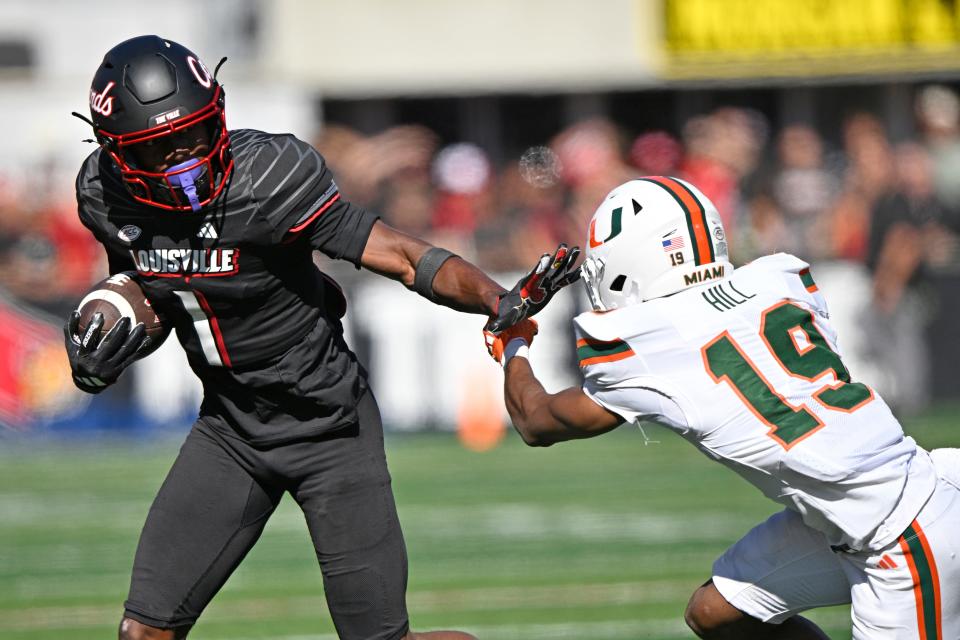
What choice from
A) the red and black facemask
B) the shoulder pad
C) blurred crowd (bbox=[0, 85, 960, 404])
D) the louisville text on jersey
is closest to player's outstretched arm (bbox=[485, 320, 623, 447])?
the shoulder pad

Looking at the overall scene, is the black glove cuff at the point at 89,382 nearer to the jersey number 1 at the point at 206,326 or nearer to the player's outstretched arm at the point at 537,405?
the jersey number 1 at the point at 206,326

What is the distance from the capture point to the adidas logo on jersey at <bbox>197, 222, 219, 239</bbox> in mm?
4035

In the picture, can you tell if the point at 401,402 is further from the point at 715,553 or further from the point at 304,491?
the point at 304,491

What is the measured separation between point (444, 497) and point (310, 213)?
5.27 metres

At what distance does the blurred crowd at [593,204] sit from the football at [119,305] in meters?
7.76

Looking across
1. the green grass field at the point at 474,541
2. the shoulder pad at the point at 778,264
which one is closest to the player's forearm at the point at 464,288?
the shoulder pad at the point at 778,264

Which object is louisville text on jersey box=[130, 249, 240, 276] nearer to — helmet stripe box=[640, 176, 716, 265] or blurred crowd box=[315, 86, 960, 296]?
helmet stripe box=[640, 176, 716, 265]

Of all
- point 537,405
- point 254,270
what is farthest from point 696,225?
point 254,270

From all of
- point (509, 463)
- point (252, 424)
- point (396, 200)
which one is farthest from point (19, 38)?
point (252, 424)

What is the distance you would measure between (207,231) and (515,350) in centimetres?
87

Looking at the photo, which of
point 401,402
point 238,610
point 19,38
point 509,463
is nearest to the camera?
point 238,610

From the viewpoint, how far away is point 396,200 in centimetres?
1243

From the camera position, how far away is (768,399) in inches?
143

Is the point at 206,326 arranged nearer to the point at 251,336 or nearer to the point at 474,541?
the point at 251,336
